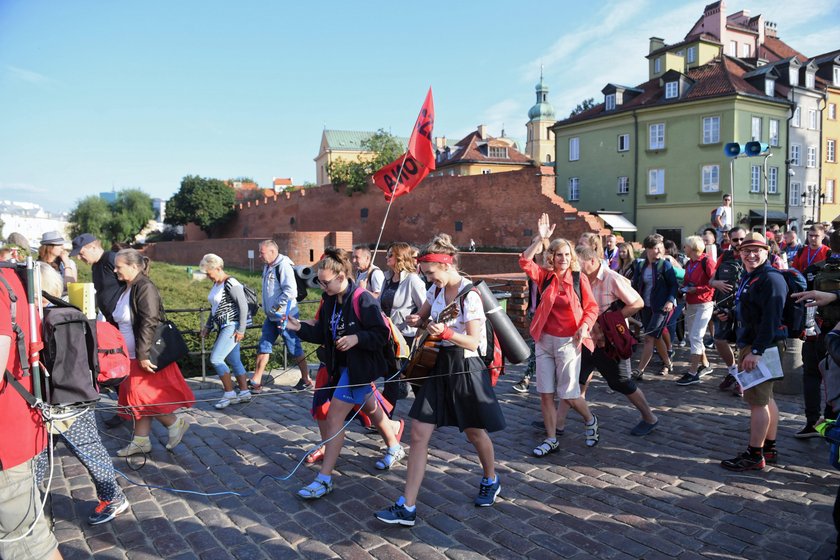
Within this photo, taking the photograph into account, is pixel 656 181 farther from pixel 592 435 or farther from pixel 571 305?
pixel 571 305

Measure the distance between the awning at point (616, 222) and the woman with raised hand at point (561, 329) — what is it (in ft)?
98.6

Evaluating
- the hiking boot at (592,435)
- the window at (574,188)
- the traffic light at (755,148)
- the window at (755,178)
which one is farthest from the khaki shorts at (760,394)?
the window at (574,188)

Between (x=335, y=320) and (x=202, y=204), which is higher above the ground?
(x=202, y=204)

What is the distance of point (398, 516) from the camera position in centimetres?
377

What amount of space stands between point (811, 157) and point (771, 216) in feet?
22.4

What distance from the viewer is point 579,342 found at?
500 centimetres

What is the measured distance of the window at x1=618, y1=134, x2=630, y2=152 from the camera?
3788cm

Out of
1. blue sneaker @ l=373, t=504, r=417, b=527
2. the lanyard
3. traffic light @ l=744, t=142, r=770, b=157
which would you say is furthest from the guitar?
traffic light @ l=744, t=142, r=770, b=157

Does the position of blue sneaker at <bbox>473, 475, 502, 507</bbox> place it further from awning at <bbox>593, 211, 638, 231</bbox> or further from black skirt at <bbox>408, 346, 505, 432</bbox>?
awning at <bbox>593, 211, 638, 231</bbox>

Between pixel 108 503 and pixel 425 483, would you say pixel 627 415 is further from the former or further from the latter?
pixel 108 503

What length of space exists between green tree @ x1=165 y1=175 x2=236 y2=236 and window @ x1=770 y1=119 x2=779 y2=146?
43.2 m

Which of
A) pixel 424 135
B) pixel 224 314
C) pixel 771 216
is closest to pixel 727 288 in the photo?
pixel 424 135

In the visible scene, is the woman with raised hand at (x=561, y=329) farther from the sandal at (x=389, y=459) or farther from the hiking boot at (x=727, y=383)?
the hiking boot at (x=727, y=383)

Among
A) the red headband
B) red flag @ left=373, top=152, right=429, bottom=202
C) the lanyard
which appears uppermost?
red flag @ left=373, top=152, right=429, bottom=202
